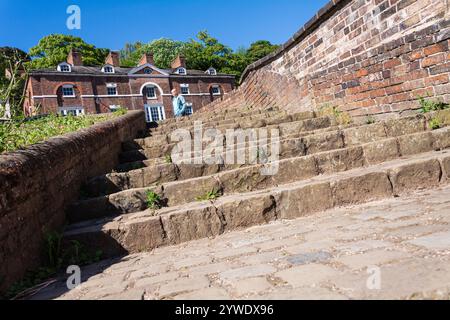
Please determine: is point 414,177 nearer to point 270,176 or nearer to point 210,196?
point 270,176

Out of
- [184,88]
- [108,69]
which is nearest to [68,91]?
[108,69]

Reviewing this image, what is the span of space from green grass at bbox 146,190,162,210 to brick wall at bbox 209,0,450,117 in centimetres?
343

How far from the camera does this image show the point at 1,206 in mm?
2355

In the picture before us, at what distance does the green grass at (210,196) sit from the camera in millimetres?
3635

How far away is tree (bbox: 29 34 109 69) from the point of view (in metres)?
43.2

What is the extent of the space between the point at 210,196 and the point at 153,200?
1.96 feet

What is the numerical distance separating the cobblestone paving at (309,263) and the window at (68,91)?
3356 centimetres

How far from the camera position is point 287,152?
4.39m

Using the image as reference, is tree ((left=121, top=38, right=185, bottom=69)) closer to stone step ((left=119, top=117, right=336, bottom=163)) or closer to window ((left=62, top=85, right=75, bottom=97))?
window ((left=62, top=85, right=75, bottom=97))

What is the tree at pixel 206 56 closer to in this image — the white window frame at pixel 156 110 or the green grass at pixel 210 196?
the white window frame at pixel 156 110

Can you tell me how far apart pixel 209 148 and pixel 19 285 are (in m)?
3.36

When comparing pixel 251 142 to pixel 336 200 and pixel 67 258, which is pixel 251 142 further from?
pixel 67 258
